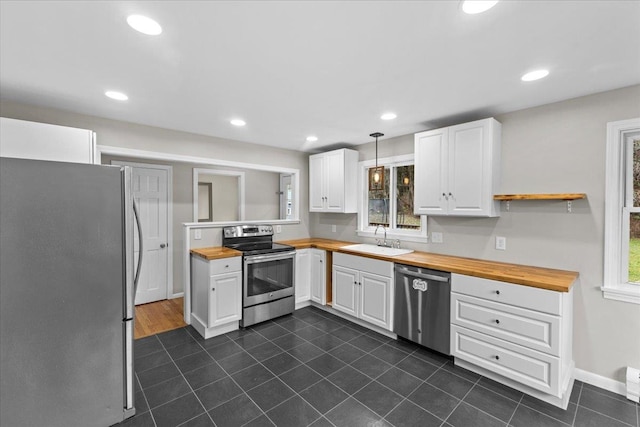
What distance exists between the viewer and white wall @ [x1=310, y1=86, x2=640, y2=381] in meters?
2.25

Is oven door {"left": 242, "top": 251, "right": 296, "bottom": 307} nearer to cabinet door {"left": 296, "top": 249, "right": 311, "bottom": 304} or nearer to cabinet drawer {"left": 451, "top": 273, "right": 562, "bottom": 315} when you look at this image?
cabinet door {"left": 296, "top": 249, "right": 311, "bottom": 304}

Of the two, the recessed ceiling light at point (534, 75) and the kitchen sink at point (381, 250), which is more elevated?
the recessed ceiling light at point (534, 75)

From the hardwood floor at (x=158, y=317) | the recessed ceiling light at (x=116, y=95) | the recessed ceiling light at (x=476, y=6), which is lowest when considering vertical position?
the hardwood floor at (x=158, y=317)

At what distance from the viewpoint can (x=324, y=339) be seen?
3123mm

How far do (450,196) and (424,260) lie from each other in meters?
0.72

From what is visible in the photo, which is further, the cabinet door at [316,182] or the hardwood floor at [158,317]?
the cabinet door at [316,182]

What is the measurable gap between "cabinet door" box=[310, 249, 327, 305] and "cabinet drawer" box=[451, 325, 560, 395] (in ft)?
5.75

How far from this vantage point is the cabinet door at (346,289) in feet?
11.3

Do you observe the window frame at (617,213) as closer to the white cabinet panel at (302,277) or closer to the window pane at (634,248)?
the window pane at (634,248)

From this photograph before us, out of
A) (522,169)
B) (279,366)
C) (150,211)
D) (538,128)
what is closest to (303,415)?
(279,366)

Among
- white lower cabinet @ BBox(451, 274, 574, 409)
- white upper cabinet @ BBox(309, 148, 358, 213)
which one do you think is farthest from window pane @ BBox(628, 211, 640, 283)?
white upper cabinet @ BBox(309, 148, 358, 213)

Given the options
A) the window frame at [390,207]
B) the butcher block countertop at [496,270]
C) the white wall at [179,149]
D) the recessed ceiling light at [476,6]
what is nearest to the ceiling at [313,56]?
the recessed ceiling light at [476,6]

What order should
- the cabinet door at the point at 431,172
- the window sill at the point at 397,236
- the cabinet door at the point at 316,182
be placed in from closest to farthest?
the cabinet door at the point at 431,172 → the window sill at the point at 397,236 → the cabinet door at the point at 316,182

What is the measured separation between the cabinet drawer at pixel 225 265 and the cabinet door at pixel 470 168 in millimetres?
2447
